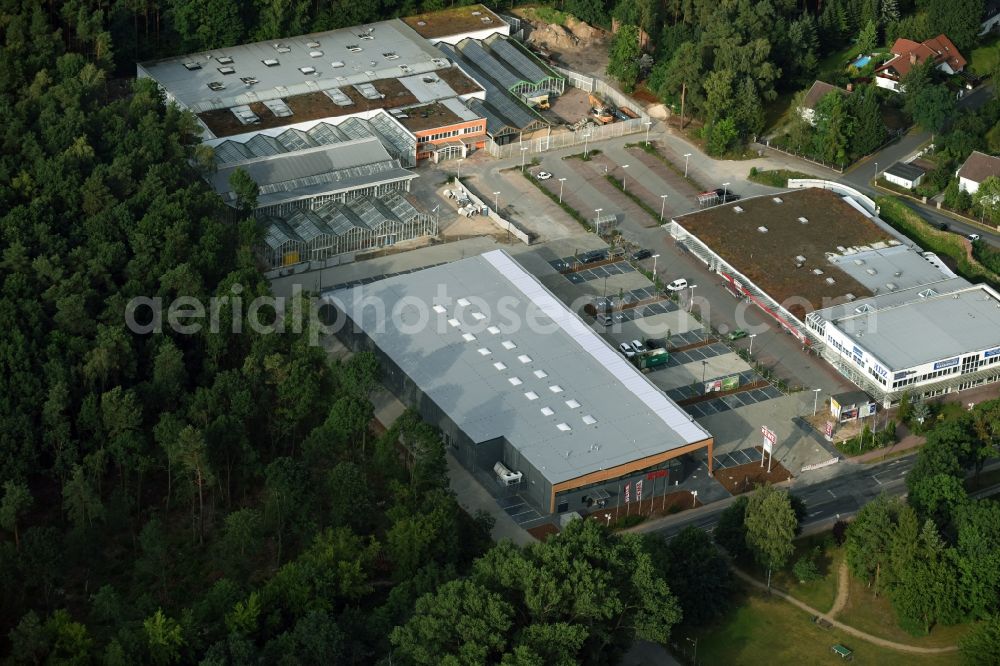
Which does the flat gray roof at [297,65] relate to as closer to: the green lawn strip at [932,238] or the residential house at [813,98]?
the residential house at [813,98]

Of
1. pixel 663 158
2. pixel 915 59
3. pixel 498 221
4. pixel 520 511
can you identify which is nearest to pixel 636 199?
pixel 663 158

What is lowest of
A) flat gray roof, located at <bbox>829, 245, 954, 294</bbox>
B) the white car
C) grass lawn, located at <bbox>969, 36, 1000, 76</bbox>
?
the white car

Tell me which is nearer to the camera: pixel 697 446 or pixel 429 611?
pixel 429 611

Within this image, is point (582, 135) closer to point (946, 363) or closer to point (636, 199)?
point (636, 199)

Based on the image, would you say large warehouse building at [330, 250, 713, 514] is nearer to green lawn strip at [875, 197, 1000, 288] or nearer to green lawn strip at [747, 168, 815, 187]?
green lawn strip at [747, 168, 815, 187]

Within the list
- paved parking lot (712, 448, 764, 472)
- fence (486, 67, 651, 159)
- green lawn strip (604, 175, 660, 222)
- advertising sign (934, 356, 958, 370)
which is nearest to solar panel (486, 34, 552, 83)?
fence (486, 67, 651, 159)

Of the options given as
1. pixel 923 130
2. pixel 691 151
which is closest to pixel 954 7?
pixel 923 130

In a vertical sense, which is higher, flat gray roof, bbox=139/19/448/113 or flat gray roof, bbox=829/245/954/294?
flat gray roof, bbox=829/245/954/294

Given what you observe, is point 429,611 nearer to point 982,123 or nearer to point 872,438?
point 872,438
